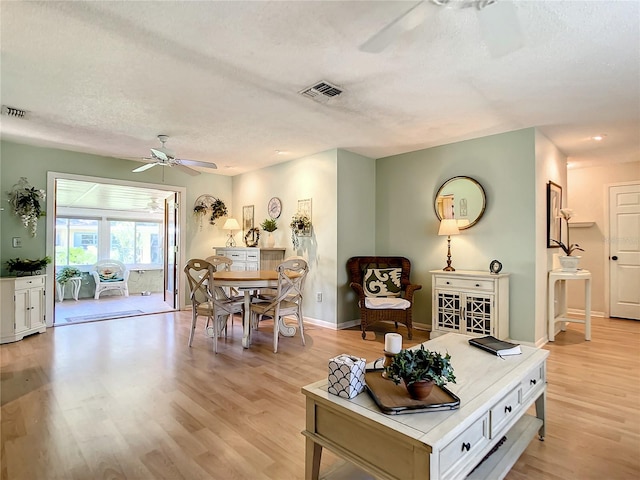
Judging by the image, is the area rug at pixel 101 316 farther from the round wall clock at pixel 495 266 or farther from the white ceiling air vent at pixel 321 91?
the round wall clock at pixel 495 266

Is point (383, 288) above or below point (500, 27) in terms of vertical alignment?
below

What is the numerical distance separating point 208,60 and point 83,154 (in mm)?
3836

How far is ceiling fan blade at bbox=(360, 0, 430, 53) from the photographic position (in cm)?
151

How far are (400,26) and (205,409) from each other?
2590 millimetres

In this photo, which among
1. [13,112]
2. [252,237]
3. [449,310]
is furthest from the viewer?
[252,237]

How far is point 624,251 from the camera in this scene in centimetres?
555

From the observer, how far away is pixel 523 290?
13.1 feet

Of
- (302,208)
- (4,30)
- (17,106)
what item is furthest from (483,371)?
(17,106)

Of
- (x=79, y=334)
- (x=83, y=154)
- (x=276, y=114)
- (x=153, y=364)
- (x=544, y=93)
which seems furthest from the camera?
(x=83, y=154)

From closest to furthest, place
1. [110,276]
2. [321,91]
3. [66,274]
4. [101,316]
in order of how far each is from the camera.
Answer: [321,91]
[101,316]
[66,274]
[110,276]

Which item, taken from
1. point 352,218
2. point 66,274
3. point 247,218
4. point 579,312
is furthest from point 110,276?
point 579,312

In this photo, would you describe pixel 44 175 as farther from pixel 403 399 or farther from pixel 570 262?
pixel 570 262

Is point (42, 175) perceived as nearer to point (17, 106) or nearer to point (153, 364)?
point (17, 106)

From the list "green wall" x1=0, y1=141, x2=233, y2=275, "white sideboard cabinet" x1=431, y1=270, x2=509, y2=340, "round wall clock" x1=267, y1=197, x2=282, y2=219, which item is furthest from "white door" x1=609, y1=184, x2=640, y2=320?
"green wall" x1=0, y1=141, x2=233, y2=275
